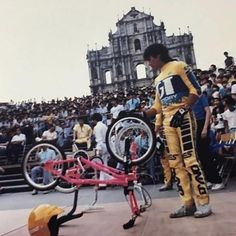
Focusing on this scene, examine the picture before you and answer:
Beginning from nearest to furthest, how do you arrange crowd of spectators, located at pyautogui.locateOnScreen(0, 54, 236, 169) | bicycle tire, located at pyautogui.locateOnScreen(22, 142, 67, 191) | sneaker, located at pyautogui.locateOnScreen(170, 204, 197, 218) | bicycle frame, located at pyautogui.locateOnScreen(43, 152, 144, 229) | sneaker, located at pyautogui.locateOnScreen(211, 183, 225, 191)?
sneaker, located at pyautogui.locateOnScreen(170, 204, 197, 218) < bicycle frame, located at pyautogui.locateOnScreen(43, 152, 144, 229) < bicycle tire, located at pyautogui.locateOnScreen(22, 142, 67, 191) < sneaker, located at pyautogui.locateOnScreen(211, 183, 225, 191) < crowd of spectators, located at pyautogui.locateOnScreen(0, 54, 236, 169)

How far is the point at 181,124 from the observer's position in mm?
4543

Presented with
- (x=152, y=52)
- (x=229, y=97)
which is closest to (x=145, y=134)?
(x=152, y=52)

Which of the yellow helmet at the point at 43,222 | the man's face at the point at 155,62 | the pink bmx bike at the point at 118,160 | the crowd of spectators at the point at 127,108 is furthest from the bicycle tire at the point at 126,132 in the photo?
the crowd of spectators at the point at 127,108

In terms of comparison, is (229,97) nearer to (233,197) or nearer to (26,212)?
(233,197)

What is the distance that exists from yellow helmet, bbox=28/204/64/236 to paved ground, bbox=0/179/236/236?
390 mm

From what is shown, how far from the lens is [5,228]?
5.38m

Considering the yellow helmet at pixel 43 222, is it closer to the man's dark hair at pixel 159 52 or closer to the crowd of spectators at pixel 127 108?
the man's dark hair at pixel 159 52

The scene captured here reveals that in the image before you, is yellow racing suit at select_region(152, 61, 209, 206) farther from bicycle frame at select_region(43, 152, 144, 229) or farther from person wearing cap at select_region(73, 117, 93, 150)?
person wearing cap at select_region(73, 117, 93, 150)

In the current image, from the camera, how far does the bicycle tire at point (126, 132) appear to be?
16.5 feet

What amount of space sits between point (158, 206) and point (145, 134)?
1340 millimetres

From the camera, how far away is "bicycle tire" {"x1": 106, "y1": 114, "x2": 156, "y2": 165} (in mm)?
5043

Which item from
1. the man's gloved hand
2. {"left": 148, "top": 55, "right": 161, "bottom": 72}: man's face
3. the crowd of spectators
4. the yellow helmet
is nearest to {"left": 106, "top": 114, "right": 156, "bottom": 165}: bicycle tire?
the man's gloved hand

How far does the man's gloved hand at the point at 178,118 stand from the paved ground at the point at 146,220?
1113 millimetres

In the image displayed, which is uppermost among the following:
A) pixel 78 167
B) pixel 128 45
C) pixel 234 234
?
pixel 128 45
